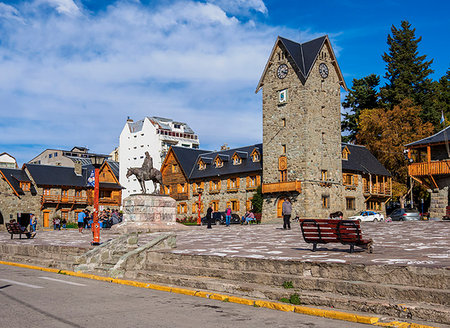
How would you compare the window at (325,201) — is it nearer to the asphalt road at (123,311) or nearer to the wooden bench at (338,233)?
the wooden bench at (338,233)

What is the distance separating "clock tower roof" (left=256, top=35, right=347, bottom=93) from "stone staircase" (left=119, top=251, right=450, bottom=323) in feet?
127

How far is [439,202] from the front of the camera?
37.2 metres

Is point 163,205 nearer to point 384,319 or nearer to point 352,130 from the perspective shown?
point 384,319

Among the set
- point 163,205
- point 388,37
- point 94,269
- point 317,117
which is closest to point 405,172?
point 317,117

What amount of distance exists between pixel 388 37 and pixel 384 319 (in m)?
67.1

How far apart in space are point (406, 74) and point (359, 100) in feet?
21.7

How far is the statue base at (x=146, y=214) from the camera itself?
28.6 metres

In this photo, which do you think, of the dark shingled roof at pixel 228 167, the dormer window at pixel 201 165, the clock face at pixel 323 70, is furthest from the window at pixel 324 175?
the dormer window at pixel 201 165

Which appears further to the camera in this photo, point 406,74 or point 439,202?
point 406,74

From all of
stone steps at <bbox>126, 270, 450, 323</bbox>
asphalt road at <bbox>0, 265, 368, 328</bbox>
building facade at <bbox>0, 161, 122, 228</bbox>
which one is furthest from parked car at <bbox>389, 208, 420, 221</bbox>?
building facade at <bbox>0, 161, 122, 228</bbox>

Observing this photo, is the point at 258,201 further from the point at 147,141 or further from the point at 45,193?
the point at 147,141

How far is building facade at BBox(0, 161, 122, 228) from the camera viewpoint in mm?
60312

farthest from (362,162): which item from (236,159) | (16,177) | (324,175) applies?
(16,177)

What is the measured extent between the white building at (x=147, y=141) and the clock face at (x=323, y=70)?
Answer: 129 ft
